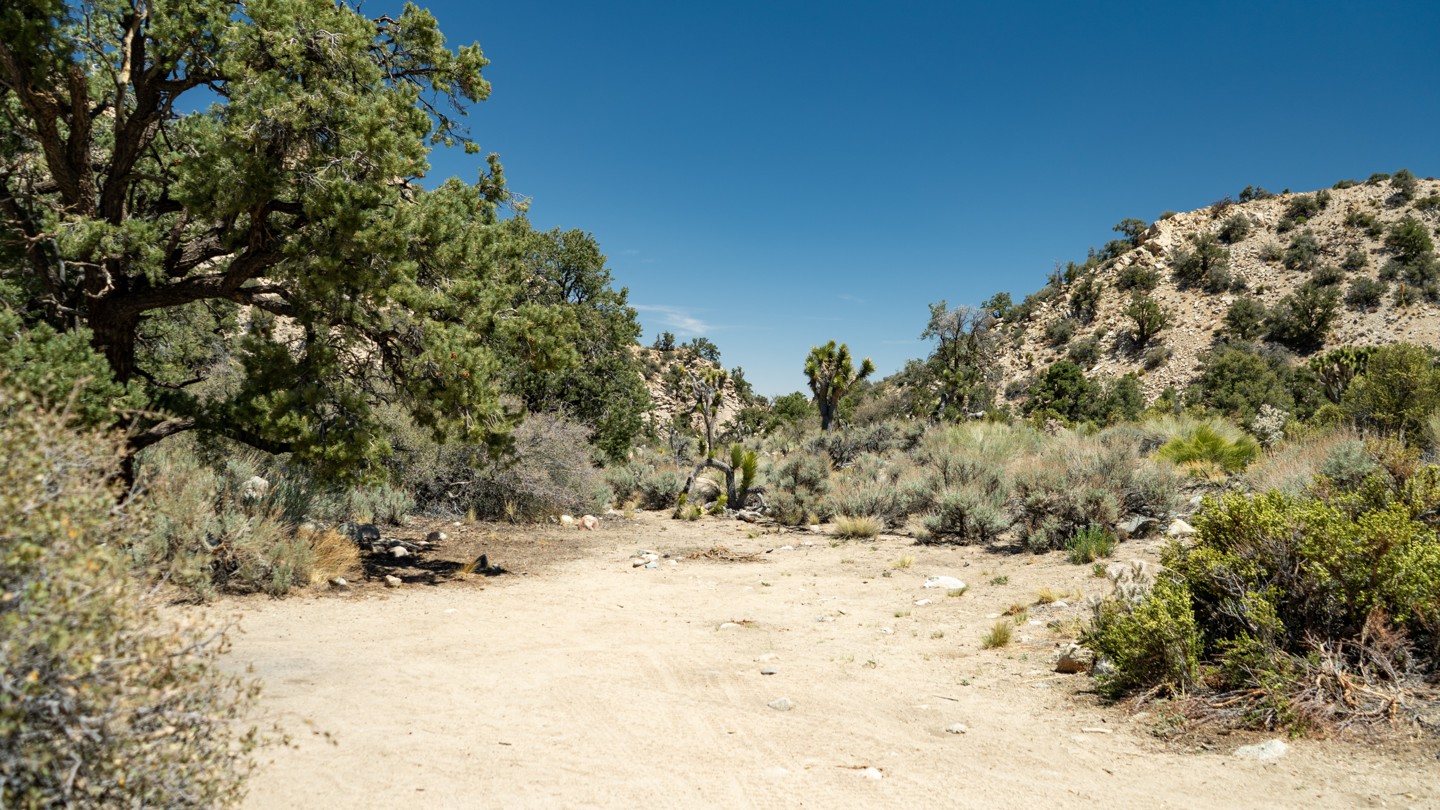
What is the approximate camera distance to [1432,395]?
43.9ft

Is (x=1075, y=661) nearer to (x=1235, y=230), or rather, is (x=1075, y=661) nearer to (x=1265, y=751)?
(x=1265, y=751)

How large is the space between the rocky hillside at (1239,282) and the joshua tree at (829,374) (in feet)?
84.5

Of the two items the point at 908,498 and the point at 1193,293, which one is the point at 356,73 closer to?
the point at 908,498

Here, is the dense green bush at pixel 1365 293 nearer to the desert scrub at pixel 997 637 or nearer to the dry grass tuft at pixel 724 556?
the dry grass tuft at pixel 724 556

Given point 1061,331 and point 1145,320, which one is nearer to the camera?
point 1145,320

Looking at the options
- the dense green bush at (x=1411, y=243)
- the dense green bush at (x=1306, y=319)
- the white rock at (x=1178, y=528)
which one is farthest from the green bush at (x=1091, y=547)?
the dense green bush at (x=1411, y=243)

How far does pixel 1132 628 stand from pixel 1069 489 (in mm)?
6413

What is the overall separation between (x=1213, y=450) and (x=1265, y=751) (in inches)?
513

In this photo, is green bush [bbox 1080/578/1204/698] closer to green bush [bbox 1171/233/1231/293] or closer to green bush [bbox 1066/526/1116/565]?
green bush [bbox 1066/526/1116/565]

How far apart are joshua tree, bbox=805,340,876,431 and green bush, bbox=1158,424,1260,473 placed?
40.5ft

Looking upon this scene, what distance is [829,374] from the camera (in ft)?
88.6

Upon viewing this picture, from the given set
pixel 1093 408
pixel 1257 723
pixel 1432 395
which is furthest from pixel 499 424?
pixel 1093 408

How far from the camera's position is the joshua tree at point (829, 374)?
2664cm

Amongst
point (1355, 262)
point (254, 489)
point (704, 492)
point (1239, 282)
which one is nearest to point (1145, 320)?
point (1239, 282)
